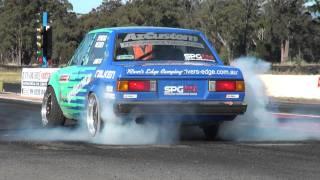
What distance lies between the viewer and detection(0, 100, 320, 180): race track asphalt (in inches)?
272

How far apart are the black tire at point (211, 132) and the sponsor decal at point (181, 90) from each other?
115 cm

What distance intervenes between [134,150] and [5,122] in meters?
5.94

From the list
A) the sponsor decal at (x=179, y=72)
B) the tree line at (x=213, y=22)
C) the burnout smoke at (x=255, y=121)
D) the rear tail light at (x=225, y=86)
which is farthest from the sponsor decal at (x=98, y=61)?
the tree line at (x=213, y=22)

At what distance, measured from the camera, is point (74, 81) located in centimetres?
1051

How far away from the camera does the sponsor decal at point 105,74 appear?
910cm

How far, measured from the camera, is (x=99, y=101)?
30.7 ft

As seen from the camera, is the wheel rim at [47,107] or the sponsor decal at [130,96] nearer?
the sponsor decal at [130,96]

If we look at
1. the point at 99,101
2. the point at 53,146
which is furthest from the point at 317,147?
the point at 53,146

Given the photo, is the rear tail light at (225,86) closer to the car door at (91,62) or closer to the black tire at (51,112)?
the car door at (91,62)

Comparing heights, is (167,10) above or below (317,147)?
above

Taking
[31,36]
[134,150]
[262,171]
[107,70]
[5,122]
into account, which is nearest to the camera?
[262,171]

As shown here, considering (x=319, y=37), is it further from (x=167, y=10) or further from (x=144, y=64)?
(x=144, y=64)

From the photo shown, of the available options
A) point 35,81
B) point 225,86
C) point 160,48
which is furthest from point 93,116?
point 35,81

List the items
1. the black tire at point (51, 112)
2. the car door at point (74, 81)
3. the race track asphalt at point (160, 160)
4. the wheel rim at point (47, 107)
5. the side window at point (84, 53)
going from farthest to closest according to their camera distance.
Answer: the wheel rim at point (47, 107)
the black tire at point (51, 112)
the side window at point (84, 53)
the car door at point (74, 81)
the race track asphalt at point (160, 160)
